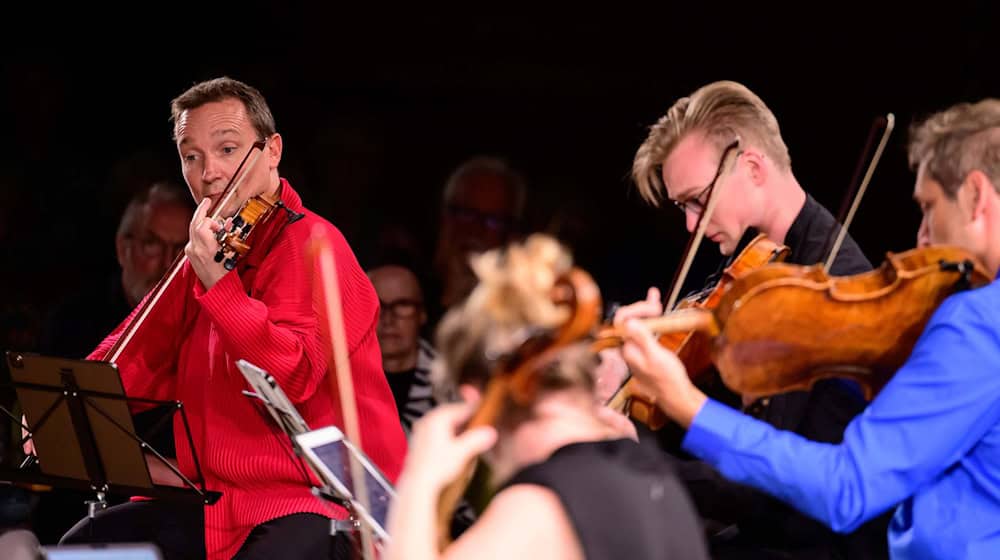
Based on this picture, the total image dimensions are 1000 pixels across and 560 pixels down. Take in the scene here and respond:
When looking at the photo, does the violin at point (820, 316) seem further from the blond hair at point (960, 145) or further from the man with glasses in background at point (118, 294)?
the man with glasses in background at point (118, 294)

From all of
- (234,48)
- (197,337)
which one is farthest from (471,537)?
(234,48)

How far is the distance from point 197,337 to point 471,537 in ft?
5.09

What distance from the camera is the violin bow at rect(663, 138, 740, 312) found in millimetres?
2541

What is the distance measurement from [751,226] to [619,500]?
4.58 feet

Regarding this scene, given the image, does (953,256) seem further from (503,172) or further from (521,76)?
Result: (521,76)

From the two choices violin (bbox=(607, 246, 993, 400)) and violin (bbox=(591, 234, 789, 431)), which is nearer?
violin (bbox=(607, 246, 993, 400))

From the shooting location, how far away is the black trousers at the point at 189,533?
2.71 meters

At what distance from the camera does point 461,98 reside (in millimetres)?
5406

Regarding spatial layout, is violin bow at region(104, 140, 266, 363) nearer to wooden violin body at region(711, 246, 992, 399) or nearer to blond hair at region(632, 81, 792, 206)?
blond hair at region(632, 81, 792, 206)

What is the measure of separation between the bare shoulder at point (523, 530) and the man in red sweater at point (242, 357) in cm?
115

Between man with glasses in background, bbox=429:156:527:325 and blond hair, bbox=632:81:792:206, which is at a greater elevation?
blond hair, bbox=632:81:792:206

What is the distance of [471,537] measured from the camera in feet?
5.18

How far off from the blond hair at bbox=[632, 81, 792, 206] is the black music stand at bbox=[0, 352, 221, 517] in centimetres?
120

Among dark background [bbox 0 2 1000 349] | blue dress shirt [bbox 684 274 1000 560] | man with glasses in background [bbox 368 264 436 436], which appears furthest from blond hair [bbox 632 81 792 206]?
dark background [bbox 0 2 1000 349]
